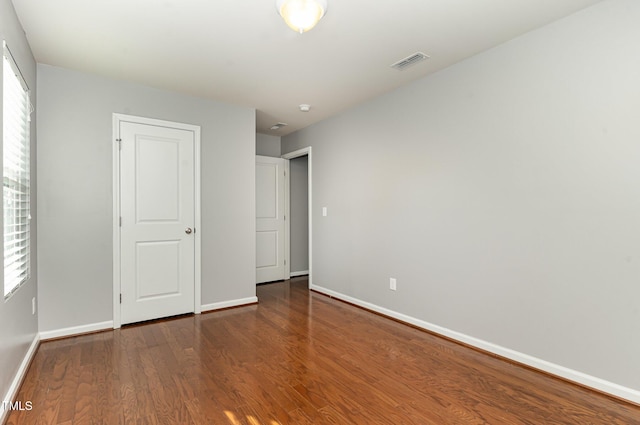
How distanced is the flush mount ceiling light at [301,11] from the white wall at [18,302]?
5.22ft

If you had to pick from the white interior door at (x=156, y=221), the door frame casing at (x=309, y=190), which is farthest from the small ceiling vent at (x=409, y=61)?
the white interior door at (x=156, y=221)

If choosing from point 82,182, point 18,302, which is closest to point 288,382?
point 18,302

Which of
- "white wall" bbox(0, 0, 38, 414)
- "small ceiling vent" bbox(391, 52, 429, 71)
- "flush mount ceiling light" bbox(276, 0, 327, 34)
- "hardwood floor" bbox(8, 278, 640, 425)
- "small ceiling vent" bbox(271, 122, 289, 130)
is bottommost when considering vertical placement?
"hardwood floor" bbox(8, 278, 640, 425)

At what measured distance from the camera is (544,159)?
8.06 ft

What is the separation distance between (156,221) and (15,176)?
4.53ft

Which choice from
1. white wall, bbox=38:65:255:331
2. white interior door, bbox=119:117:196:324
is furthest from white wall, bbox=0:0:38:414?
white interior door, bbox=119:117:196:324

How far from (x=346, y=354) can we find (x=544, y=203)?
6.19 feet

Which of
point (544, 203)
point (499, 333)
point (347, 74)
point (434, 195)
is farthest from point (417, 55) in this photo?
point (499, 333)

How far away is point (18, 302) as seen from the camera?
2334 millimetres

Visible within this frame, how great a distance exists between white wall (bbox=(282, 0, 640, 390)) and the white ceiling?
0.29 m

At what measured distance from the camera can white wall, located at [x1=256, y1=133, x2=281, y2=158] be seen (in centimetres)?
560

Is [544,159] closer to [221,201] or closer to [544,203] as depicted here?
[544,203]

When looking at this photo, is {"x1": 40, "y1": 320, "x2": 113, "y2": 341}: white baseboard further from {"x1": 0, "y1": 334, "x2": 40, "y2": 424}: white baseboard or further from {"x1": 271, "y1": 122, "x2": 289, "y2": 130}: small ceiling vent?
{"x1": 271, "y1": 122, "x2": 289, "y2": 130}: small ceiling vent

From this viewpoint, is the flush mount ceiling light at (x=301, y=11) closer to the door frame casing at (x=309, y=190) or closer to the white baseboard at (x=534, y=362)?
the white baseboard at (x=534, y=362)
